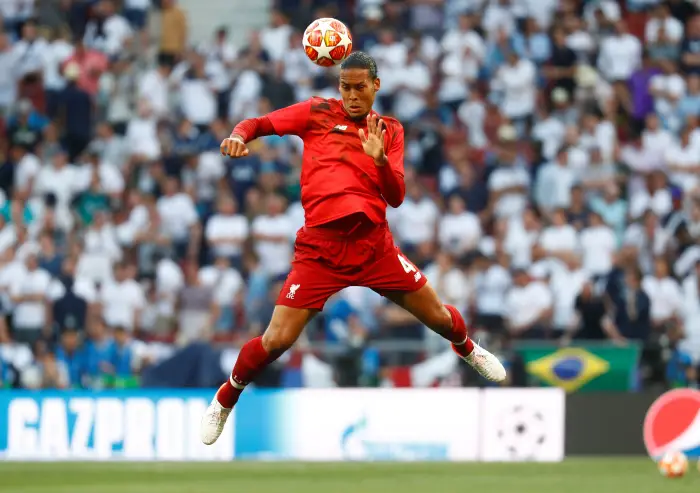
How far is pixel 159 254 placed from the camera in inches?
795

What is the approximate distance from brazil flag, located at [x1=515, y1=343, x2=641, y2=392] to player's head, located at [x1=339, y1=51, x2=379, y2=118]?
7558mm

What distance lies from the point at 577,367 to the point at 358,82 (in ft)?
26.4

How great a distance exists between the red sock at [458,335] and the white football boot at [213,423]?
66.8 inches

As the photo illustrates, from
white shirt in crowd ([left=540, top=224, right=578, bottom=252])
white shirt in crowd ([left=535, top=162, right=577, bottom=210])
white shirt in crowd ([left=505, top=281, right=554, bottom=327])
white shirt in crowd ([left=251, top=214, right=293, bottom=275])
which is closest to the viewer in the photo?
white shirt in crowd ([left=505, top=281, right=554, bottom=327])

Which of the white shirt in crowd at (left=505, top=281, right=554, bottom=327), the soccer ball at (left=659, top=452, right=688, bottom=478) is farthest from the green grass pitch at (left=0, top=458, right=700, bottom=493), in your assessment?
the white shirt in crowd at (left=505, top=281, right=554, bottom=327)

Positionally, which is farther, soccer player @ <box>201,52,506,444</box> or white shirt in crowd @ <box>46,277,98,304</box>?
white shirt in crowd @ <box>46,277,98,304</box>

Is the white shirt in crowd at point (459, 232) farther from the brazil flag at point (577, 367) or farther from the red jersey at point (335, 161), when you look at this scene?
the red jersey at point (335, 161)

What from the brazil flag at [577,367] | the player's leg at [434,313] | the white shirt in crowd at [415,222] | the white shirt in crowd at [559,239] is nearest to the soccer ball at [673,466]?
the player's leg at [434,313]

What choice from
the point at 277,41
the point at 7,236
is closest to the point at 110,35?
the point at 277,41

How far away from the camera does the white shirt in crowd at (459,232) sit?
64.6 ft

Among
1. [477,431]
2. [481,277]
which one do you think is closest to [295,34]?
[481,277]

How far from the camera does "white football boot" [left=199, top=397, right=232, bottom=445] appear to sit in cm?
1055

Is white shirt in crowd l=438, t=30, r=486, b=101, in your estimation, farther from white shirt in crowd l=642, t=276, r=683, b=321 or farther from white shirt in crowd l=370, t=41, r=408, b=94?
white shirt in crowd l=642, t=276, r=683, b=321

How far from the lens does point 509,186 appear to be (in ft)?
67.3
